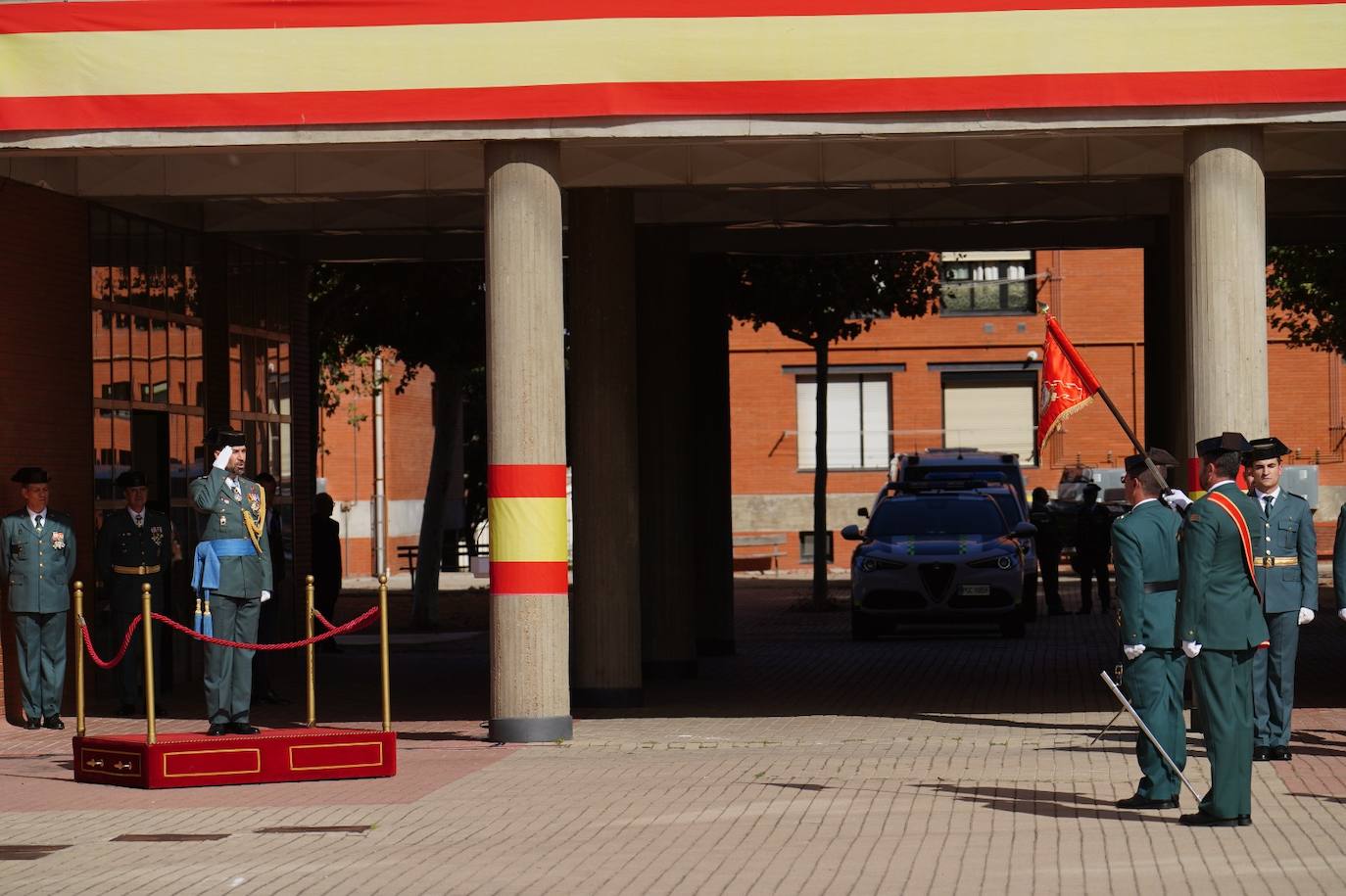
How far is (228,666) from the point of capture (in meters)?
14.3

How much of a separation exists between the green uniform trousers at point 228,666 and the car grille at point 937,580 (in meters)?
12.4

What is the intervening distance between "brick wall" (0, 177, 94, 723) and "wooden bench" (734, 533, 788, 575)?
30.1 meters

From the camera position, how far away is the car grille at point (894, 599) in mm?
25656

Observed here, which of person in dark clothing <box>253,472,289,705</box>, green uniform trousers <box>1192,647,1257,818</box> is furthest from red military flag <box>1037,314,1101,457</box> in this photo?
person in dark clothing <box>253,472,289,705</box>

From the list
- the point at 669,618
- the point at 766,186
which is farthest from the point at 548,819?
the point at 669,618

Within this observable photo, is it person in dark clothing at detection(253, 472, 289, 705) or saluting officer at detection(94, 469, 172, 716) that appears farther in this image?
person in dark clothing at detection(253, 472, 289, 705)

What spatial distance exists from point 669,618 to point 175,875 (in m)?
11.3

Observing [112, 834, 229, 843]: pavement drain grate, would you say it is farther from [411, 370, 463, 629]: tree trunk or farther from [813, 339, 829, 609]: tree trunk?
[813, 339, 829, 609]: tree trunk

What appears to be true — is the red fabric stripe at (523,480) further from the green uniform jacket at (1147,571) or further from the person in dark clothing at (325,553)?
the person in dark clothing at (325,553)

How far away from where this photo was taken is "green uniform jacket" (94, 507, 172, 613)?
17.1m

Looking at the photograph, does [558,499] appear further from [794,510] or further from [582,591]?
[794,510]

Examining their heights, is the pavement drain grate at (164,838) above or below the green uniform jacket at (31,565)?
below

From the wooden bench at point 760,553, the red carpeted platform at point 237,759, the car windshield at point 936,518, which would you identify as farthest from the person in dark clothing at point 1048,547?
the red carpeted platform at point 237,759

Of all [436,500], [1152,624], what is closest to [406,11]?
[1152,624]
